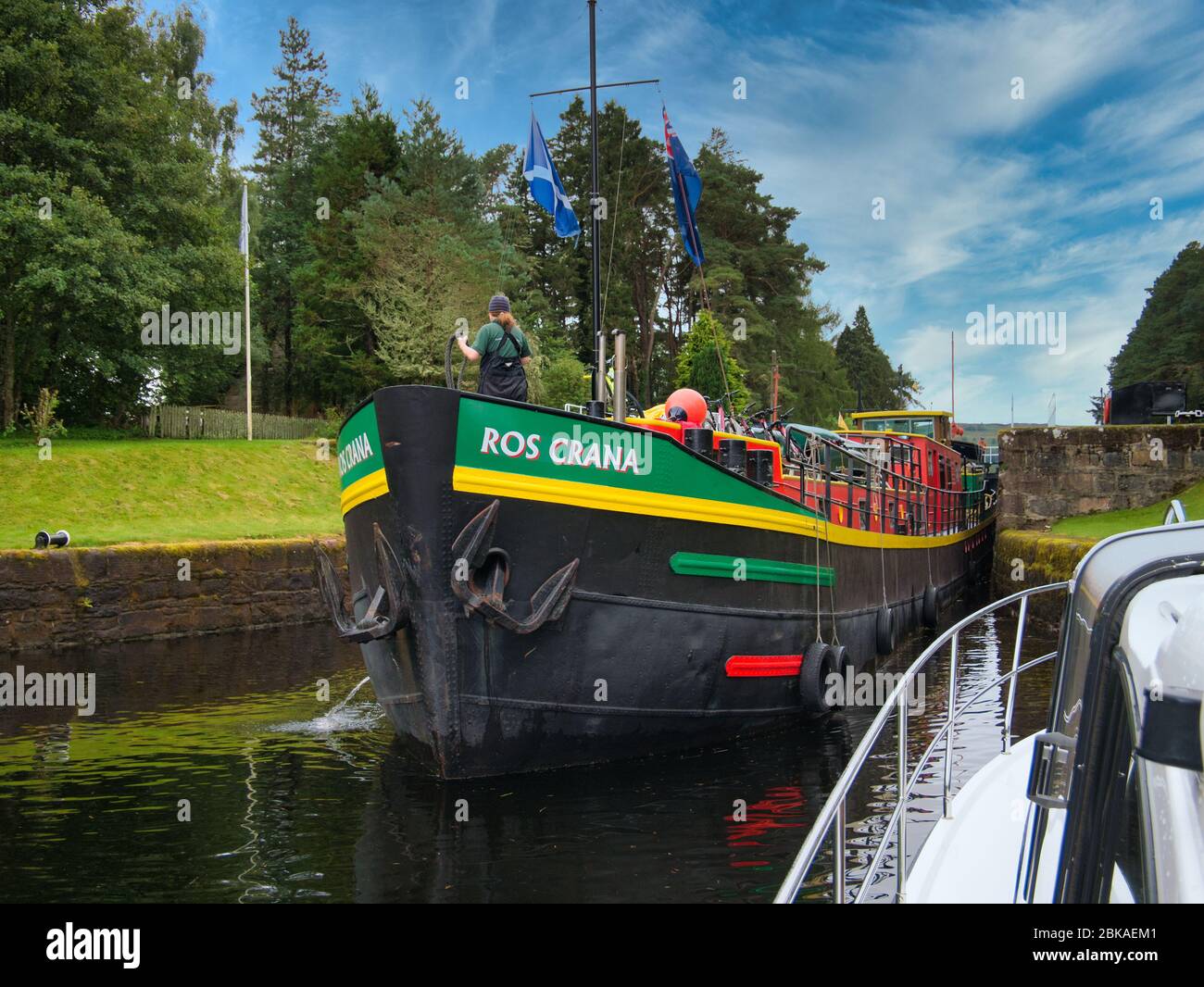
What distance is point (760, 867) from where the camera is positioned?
230 inches

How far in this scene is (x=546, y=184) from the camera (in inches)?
463

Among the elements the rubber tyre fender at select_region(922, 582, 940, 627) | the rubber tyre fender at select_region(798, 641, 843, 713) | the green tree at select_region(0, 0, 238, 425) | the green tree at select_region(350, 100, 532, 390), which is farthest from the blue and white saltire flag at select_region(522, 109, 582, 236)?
the green tree at select_region(350, 100, 532, 390)

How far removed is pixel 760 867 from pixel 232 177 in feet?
154

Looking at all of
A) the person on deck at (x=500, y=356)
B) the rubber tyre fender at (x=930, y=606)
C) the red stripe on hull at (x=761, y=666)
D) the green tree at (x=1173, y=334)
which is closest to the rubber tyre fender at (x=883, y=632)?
the red stripe on hull at (x=761, y=666)

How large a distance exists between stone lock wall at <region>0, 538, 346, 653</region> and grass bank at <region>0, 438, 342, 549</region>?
0.88m

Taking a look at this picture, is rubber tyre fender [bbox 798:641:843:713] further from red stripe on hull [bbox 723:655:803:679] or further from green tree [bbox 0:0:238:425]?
green tree [bbox 0:0:238:425]

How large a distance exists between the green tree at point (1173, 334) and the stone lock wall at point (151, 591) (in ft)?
160

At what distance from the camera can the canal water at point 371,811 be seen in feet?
18.5

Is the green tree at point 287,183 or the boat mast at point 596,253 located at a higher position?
the green tree at point 287,183

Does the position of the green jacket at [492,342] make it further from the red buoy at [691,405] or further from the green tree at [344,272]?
the green tree at [344,272]

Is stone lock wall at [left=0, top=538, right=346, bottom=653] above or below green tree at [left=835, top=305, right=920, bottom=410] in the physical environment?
below

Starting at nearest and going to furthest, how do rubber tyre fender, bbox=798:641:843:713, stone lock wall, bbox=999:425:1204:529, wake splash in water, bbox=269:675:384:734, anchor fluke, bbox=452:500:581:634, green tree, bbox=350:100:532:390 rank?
anchor fluke, bbox=452:500:581:634 → rubber tyre fender, bbox=798:641:843:713 → wake splash in water, bbox=269:675:384:734 → stone lock wall, bbox=999:425:1204:529 → green tree, bbox=350:100:532:390

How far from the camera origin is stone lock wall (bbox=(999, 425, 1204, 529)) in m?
19.6

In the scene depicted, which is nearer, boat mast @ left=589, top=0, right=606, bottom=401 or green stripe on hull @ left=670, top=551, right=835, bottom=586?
green stripe on hull @ left=670, top=551, right=835, bottom=586
